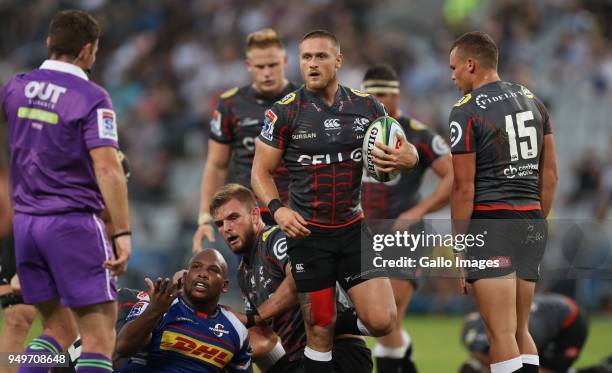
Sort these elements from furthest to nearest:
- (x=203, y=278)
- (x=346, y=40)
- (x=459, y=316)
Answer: (x=346, y=40)
(x=459, y=316)
(x=203, y=278)

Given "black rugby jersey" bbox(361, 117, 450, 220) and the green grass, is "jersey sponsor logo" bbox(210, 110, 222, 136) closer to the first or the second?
"black rugby jersey" bbox(361, 117, 450, 220)

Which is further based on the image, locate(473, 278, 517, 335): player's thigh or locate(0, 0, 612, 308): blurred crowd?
locate(0, 0, 612, 308): blurred crowd

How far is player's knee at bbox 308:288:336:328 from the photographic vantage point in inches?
261

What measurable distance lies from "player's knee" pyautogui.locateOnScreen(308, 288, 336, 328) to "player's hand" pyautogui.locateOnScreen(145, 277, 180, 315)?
107 centimetres

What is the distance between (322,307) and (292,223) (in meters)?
0.70

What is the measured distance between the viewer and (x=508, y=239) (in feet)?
22.1

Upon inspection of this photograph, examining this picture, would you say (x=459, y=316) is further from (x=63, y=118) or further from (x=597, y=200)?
(x=63, y=118)

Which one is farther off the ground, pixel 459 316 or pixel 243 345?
pixel 243 345

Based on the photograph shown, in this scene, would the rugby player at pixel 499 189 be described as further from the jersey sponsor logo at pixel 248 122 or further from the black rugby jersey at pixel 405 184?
the jersey sponsor logo at pixel 248 122

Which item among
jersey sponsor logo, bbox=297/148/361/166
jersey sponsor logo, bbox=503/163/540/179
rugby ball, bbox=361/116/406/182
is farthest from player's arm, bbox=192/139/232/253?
jersey sponsor logo, bbox=503/163/540/179

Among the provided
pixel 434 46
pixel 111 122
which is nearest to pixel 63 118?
pixel 111 122

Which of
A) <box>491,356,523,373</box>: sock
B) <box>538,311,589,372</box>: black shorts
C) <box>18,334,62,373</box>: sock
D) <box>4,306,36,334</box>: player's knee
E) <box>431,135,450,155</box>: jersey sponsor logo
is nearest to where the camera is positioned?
<box>18,334,62,373</box>: sock

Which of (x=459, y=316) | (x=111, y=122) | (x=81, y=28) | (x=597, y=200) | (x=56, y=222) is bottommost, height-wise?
(x=459, y=316)

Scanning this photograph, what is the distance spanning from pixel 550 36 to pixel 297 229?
44.0 feet
